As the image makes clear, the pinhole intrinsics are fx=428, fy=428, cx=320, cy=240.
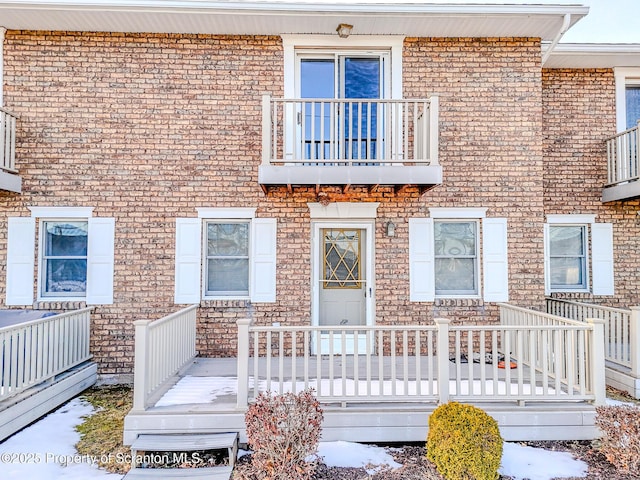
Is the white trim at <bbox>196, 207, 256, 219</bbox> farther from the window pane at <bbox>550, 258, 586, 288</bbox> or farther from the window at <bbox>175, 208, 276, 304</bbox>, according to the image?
the window pane at <bbox>550, 258, 586, 288</bbox>

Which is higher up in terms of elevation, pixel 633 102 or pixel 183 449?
pixel 633 102

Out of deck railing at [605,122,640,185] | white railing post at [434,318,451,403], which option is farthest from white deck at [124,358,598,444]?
deck railing at [605,122,640,185]

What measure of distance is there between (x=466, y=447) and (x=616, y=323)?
16.9 feet

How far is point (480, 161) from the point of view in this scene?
7.51 m

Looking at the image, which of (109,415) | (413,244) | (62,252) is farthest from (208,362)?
(413,244)

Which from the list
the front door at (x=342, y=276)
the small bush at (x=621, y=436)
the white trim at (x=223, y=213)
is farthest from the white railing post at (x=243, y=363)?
the small bush at (x=621, y=436)

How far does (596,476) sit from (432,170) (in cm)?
418

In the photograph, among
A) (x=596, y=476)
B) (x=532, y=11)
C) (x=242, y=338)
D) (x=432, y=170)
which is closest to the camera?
(x=596, y=476)

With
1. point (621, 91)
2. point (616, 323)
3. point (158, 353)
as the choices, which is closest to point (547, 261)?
point (616, 323)

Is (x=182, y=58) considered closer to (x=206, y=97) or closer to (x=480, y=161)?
(x=206, y=97)

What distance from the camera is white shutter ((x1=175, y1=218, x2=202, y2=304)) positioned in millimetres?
7266

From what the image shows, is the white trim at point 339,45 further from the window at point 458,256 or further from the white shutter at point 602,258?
the white shutter at point 602,258

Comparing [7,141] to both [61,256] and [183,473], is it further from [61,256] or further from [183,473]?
[183,473]

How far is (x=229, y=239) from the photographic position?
752 centimetres
